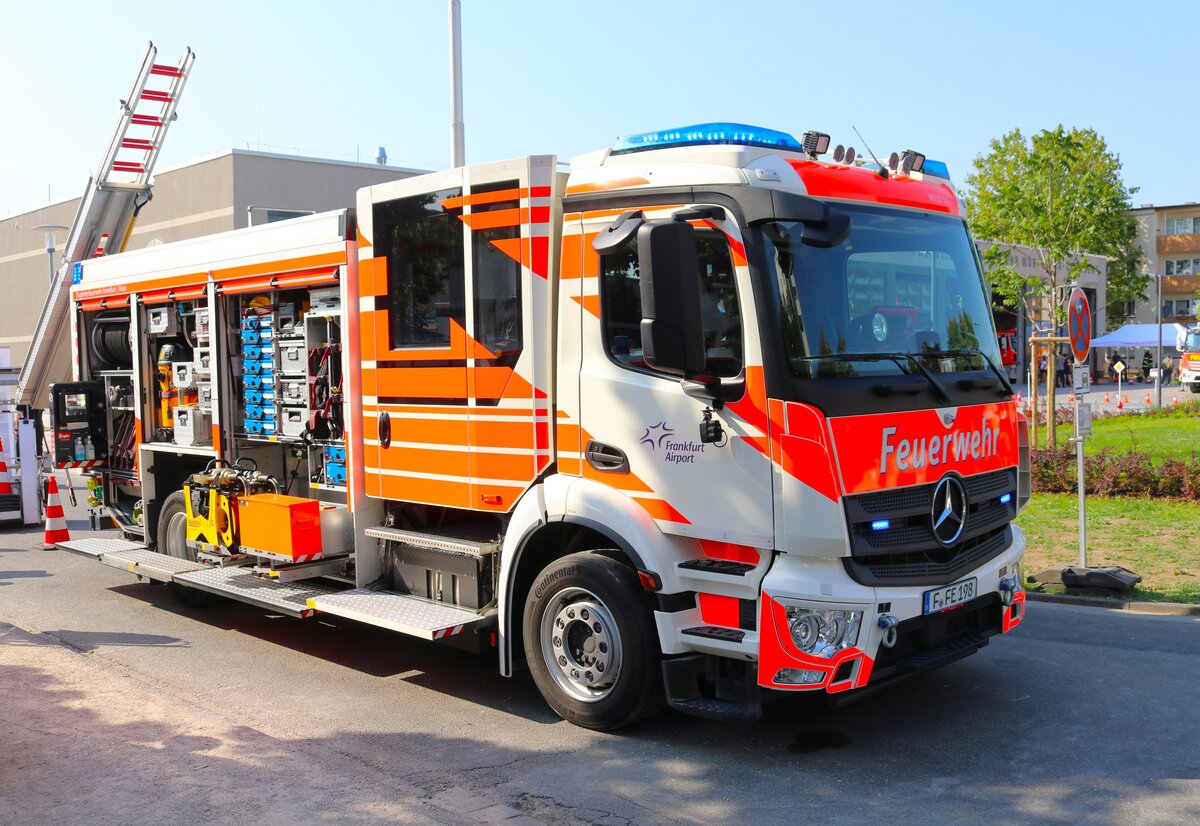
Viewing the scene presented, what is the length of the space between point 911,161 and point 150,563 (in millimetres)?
6842

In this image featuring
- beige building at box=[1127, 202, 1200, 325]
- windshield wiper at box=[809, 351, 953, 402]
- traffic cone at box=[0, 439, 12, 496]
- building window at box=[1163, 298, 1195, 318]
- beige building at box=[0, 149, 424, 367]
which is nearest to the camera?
windshield wiper at box=[809, 351, 953, 402]

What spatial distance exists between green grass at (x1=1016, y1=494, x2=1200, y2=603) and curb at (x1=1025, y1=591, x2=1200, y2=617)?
0.66ft

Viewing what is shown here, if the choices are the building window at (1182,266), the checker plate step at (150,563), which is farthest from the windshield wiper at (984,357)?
the building window at (1182,266)

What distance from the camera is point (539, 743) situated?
18.8 feet

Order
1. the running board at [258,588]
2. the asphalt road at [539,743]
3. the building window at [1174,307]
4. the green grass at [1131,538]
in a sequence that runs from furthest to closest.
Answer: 1. the building window at [1174,307]
2. the green grass at [1131,538]
3. the running board at [258,588]
4. the asphalt road at [539,743]

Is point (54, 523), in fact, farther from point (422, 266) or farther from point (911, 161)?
point (911, 161)

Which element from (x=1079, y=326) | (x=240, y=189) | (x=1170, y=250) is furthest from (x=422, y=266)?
(x=1170, y=250)

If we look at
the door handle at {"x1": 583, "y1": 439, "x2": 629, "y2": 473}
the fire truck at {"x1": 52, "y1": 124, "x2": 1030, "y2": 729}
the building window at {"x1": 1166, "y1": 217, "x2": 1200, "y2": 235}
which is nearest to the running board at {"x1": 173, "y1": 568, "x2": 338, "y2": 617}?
the fire truck at {"x1": 52, "y1": 124, "x2": 1030, "y2": 729}

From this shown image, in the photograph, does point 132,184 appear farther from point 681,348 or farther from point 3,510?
point 681,348

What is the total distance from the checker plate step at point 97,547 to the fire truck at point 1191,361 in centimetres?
4058

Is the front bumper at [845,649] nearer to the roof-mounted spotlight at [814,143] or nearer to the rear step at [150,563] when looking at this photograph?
the roof-mounted spotlight at [814,143]

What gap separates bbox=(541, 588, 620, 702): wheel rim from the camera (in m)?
5.71

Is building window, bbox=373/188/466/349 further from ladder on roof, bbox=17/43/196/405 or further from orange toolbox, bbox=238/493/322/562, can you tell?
ladder on roof, bbox=17/43/196/405

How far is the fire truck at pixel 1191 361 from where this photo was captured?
41219 mm
